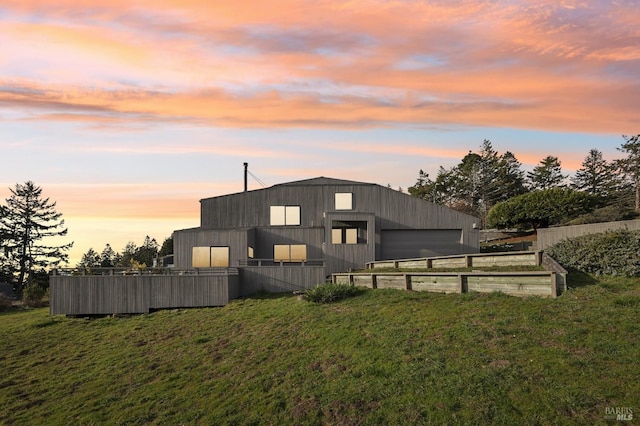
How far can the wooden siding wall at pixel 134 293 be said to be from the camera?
80.1 ft

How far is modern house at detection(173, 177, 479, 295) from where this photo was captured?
102 ft

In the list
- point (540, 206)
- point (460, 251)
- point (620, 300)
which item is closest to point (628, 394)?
point (620, 300)

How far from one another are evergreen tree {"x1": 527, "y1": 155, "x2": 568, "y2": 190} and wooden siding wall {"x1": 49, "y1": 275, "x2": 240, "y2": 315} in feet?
213

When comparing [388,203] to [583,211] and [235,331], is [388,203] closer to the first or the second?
[235,331]

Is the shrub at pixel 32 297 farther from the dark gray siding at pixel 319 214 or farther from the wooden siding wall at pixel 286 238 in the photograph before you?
the wooden siding wall at pixel 286 238

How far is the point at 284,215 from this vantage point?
3419 cm

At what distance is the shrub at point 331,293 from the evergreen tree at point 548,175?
64867mm

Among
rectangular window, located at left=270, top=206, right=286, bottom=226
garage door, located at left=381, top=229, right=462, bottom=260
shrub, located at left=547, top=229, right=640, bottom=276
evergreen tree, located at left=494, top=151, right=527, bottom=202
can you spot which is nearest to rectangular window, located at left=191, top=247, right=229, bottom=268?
rectangular window, located at left=270, top=206, right=286, bottom=226

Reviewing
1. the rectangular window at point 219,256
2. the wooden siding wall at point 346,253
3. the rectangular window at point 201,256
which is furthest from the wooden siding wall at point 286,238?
the rectangular window at point 201,256

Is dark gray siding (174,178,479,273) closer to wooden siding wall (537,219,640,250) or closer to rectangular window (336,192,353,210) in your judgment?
rectangular window (336,192,353,210)

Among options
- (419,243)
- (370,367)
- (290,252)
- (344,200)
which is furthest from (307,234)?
(370,367)

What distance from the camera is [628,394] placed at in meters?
7.90

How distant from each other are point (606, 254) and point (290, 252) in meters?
20.8

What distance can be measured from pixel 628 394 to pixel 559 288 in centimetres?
553
